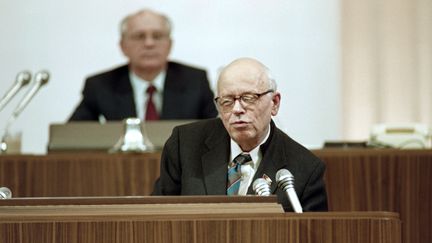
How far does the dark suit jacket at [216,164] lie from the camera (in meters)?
3.58

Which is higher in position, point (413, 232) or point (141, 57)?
point (141, 57)

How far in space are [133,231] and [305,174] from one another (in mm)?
1058

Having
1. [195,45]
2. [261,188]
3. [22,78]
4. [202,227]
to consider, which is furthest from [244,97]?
[195,45]

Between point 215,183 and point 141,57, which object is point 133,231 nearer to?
point 215,183

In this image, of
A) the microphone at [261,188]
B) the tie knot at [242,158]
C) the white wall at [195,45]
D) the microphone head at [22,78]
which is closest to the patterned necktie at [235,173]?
the tie knot at [242,158]

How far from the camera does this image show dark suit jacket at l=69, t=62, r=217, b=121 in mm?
5875

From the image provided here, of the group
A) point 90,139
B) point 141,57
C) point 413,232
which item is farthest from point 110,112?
point 413,232

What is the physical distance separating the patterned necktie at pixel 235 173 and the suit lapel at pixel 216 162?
0.02 meters

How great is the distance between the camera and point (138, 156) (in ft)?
15.3

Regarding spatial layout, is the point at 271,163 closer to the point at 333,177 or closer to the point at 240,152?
the point at 240,152

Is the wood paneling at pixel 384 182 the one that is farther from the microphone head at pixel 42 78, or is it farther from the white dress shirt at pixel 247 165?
the microphone head at pixel 42 78

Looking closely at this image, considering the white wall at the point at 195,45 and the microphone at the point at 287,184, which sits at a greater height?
the white wall at the point at 195,45

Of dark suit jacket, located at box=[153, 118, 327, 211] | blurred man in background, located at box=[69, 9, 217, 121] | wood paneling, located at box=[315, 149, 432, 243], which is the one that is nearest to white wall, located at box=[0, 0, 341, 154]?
blurred man in background, located at box=[69, 9, 217, 121]

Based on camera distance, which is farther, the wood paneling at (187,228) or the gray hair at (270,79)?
the gray hair at (270,79)
